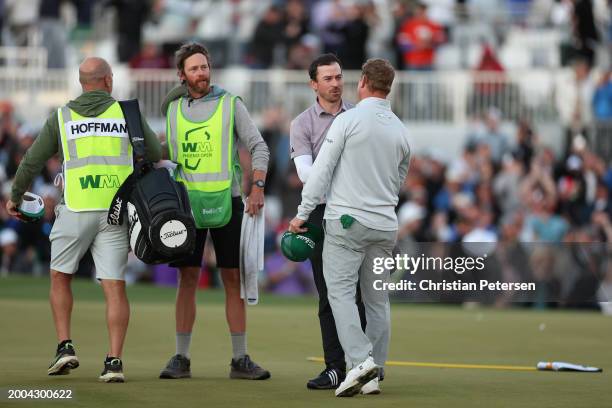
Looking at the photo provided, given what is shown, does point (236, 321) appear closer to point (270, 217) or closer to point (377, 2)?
point (270, 217)

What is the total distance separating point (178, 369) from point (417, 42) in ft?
55.2

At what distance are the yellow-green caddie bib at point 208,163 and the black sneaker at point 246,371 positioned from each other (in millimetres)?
1020

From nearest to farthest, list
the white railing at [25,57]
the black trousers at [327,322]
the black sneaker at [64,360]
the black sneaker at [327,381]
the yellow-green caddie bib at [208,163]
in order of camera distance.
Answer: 1. the black sneaker at [327,381]
2. the black trousers at [327,322]
3. the black sneaker at [64,360]
4. the yellow-green caddie bib at [208,163]
5. the white railing at [25,57]

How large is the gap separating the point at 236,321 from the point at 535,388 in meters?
2.31

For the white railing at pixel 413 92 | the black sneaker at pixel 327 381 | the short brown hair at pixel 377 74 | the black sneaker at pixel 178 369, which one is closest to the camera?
the short brown hair at pixel 377 74

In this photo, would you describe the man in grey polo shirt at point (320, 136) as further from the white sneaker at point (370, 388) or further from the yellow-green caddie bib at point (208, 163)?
the yellow-green caddie bib at point (208, 163)

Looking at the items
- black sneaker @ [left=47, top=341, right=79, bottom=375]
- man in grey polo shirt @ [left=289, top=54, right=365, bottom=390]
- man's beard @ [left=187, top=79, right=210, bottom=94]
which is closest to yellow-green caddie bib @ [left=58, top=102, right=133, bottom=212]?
man's beard @ [left=187, top=79, right=210, bottom=94]

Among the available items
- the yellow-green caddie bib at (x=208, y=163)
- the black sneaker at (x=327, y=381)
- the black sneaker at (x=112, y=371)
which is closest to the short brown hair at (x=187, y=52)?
the yellow-green caddie bib at (x=208, y=163)

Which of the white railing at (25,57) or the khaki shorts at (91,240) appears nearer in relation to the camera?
the khaki shorts at (91,240)

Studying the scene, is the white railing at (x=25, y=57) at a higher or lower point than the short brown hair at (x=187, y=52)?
lower

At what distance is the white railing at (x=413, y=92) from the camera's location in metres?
26.7

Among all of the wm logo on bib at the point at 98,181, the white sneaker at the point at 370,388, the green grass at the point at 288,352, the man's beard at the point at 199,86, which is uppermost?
the man's beard at the point at 199,86

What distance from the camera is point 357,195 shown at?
10375 millimetres

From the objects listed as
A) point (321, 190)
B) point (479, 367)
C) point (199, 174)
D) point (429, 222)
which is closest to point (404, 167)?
point (321, 190)
